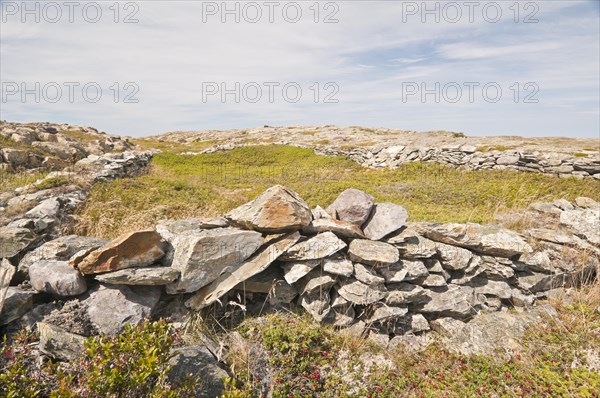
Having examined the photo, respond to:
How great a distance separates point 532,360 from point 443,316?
1.54 meters

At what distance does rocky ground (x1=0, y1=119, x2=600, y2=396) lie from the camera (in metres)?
4.85

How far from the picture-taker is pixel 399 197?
15.8 m

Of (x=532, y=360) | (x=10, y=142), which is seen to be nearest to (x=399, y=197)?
(x=532, y=360)

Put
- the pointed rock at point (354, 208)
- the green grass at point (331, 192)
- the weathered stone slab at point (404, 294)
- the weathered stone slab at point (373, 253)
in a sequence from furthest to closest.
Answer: the green grass at point (331, 192) → the pointed rock at point (354, 208) → the weathered stone slab at point (404, 294) → the weathered stone slab at point (373, 253)

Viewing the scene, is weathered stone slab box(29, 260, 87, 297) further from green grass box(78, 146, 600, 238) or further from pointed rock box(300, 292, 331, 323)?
pointed rock box(300, 292, 331, 323)

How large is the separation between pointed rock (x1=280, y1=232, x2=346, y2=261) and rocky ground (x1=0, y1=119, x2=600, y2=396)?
0.02m

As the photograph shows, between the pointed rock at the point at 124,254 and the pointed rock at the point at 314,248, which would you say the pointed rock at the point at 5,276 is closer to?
the pointed rock at the point at 124,254

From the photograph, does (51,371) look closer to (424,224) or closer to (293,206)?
(293,206)

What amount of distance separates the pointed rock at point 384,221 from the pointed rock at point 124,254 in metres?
4.14

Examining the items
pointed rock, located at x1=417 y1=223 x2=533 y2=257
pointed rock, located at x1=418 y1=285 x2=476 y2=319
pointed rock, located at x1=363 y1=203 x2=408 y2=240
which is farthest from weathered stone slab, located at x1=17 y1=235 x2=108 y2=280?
pointed rock, located at x1=417 y1=223 x2=533 y2=257

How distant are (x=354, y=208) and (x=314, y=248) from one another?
1439 mm

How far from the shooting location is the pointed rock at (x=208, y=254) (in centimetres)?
525

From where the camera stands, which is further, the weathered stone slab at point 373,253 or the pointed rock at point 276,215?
the weathered stone slab at point 373,253

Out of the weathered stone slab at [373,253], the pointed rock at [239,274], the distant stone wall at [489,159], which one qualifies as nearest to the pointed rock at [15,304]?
the pointed rock at [239,274]
